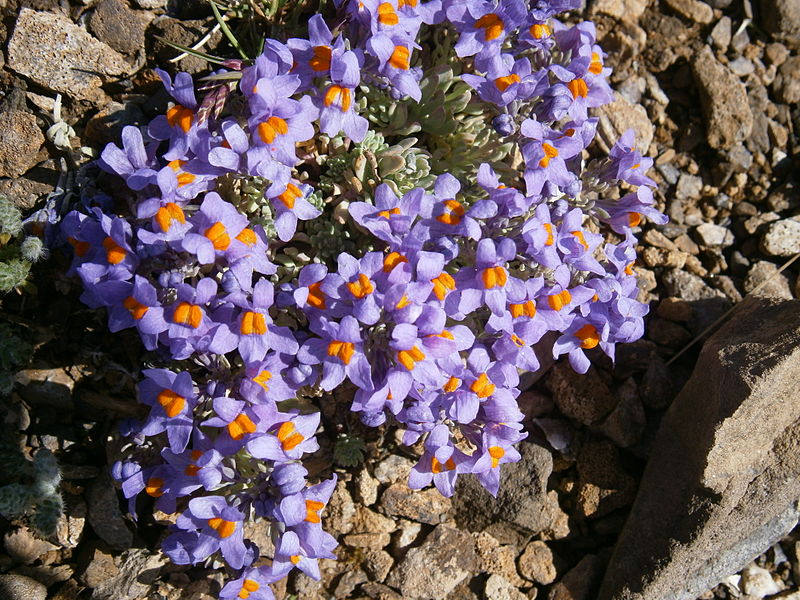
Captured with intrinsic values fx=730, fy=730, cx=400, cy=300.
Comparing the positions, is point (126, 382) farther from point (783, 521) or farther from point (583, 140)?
point (783, 521)

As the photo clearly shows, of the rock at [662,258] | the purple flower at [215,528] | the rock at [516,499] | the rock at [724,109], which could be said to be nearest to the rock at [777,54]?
the rock at [724,109]

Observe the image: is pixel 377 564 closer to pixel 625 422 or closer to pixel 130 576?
pixel 130 576

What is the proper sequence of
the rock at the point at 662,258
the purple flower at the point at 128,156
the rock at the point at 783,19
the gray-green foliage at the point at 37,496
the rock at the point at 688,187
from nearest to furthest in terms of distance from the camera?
the purple flower at the point at 128,156 < the gray-green foliage at the point at 37,496 < the rock at the point at 662,258 < the rock at the point at 688,187 < the rock at the point at 783,19

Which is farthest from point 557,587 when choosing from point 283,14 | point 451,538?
point 283,14

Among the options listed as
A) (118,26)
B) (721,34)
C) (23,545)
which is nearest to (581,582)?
(23,545)

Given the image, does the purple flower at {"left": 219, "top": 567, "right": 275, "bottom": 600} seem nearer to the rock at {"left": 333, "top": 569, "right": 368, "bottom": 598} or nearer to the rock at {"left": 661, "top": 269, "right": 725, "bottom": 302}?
the rock at {"left": 333, "top": 569, "right": 368, "bottom": 598}

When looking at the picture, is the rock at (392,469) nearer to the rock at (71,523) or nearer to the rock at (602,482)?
the rock at (602,482)

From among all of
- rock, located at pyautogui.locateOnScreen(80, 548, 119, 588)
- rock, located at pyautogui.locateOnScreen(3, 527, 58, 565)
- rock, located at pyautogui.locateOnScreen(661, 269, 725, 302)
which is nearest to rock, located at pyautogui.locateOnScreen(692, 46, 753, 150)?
rock, located at pyautogui.locateOnScreen(661, 269, 725, 302)
